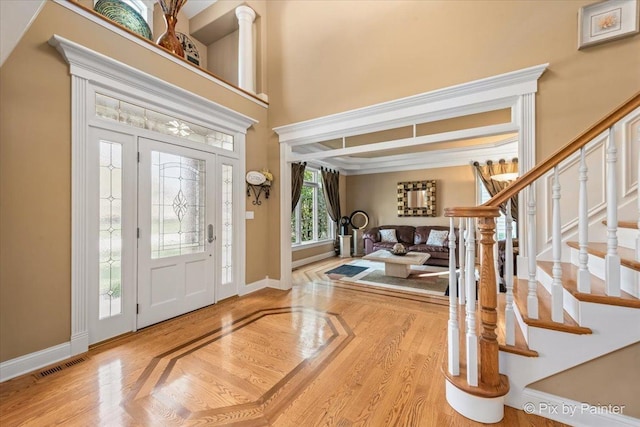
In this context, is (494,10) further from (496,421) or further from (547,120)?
(496,421)

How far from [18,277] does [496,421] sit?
3.47 metres

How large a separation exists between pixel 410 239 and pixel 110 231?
6.06 meters

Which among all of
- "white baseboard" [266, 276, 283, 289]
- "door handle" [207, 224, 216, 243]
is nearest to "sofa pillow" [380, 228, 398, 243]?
"white baseboard" [266, 276, 283, 289]

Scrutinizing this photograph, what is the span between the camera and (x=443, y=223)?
6.74 m

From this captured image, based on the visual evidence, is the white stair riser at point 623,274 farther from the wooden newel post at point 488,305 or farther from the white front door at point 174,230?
the white front door at point 174,230

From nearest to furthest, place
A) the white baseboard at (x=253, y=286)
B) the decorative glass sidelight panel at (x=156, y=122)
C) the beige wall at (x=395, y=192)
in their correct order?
1. the decorative glass sidelight panel at (x=156, y=122)
2. the white baseboard at (x=253, y=286)
3. the beige wall at (x=395, y=192)

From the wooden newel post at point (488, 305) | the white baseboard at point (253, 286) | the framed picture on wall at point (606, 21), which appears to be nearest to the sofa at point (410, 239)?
the white baseboard at point (253, 286)

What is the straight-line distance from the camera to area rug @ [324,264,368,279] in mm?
5084

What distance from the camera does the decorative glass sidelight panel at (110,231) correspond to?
2488mm

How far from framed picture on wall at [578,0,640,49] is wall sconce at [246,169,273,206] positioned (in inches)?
152

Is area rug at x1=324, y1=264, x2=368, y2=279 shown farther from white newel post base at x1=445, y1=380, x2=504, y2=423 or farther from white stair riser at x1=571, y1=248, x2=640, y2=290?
white stair riser at x1=571, y1=248, x2=640, y2=290

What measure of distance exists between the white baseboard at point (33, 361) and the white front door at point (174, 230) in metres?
0.61

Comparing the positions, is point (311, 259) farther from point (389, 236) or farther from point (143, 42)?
point (143, 42)

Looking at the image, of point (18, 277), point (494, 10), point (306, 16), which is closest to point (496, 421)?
point (18, 277)
